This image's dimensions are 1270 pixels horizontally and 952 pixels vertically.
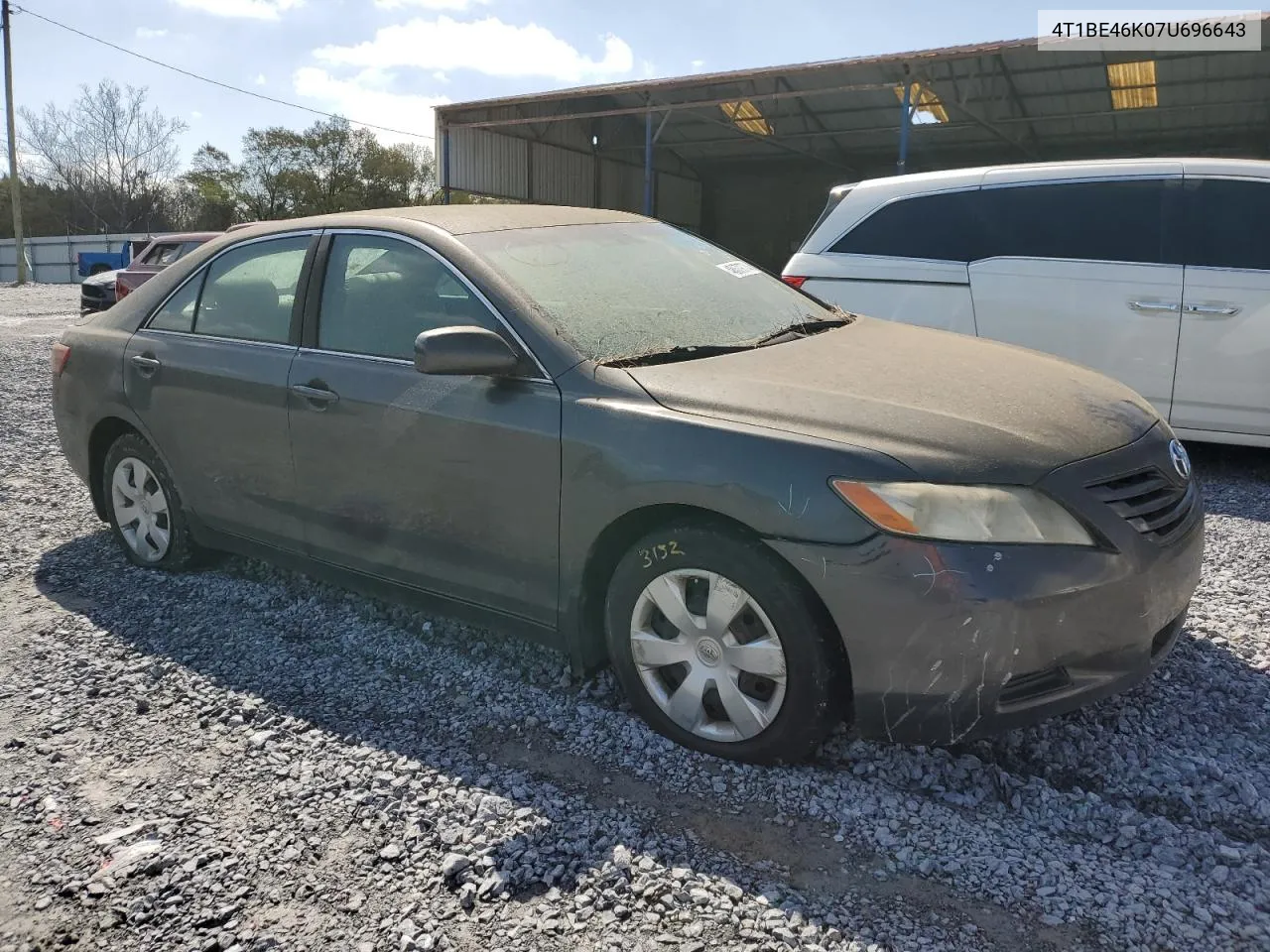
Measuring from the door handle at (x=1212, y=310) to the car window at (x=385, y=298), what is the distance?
4.36 metres

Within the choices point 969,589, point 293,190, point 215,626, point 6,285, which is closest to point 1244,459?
point 969,589

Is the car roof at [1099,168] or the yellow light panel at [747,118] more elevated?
the yellow light panel at [747,118]

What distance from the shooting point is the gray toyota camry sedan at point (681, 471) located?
2.43m

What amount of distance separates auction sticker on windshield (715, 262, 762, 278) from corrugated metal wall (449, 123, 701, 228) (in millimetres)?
19709

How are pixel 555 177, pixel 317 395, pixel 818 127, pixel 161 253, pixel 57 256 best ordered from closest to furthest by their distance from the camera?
pixel 317 395, pixel 161 253, pixel 818 127, pixel 555 177, pixel 57 256

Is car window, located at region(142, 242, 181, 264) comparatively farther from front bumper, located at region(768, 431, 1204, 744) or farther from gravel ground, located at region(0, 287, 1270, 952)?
front bumper, located at region(768, 431, 1204, 744)

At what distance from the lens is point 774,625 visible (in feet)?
8.40

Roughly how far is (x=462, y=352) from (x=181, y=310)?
6.43 feet

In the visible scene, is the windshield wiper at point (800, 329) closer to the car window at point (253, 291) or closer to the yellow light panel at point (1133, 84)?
the car window at point (253, 291)

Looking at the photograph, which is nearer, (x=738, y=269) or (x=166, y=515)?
(x=738, y=269)

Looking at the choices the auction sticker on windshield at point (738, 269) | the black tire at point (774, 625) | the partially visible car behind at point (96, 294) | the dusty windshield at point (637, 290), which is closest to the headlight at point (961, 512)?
the black tire at point (774, 625)

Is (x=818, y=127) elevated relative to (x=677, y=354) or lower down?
elevated

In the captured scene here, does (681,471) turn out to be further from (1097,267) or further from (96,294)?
(96,294)

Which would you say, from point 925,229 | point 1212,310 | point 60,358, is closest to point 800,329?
point 925,229
